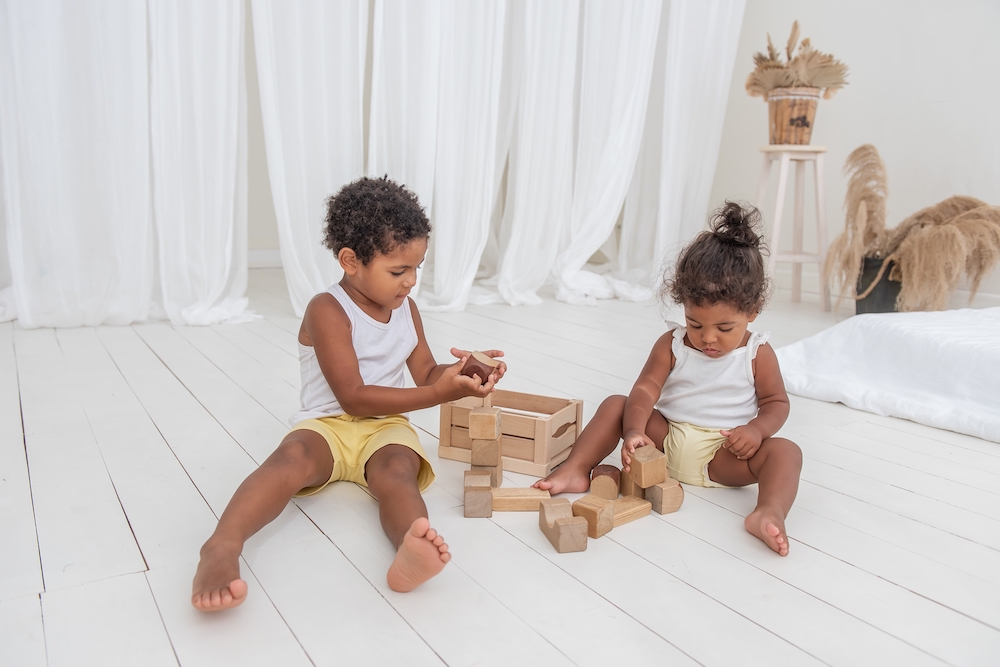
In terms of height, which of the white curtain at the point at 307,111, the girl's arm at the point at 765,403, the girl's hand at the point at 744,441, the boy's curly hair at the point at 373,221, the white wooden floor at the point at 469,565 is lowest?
the white wooden floor at the point at 469,565

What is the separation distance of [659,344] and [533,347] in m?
1.11

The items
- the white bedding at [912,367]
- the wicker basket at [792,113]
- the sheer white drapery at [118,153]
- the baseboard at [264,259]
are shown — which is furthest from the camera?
the baseboard at [264,259]

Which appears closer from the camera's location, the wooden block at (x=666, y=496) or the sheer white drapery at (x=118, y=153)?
the wooden block at (x=666, y=496)

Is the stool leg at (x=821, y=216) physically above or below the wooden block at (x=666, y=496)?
above

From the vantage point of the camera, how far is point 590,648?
3.25ft

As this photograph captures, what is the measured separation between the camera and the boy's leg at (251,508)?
3.31 ft

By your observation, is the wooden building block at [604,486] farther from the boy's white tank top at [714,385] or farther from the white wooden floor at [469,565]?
the boy's white tank top at [714,385]

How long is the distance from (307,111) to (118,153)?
2.25 feet

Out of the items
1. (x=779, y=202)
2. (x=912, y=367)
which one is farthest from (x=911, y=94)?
(x=912, y=367)

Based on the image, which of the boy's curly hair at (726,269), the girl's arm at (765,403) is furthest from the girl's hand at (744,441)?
the boy's curly hair at (726,269)

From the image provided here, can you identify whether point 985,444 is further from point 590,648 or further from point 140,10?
point 140,10

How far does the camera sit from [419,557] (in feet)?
3.50

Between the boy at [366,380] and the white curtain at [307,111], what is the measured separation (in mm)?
1481

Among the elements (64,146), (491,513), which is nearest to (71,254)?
(64,146)
